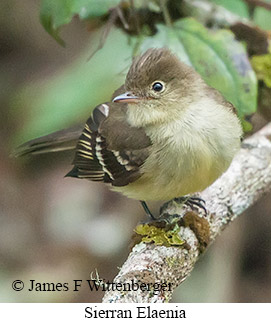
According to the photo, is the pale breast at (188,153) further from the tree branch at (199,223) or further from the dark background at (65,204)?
the dark background at (65,204)

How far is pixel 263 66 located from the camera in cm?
340

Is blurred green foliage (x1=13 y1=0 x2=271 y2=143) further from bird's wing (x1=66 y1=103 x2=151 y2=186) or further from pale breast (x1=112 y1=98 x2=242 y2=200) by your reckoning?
pale breast (x1=112 y1=98 x2=242 y2=200)

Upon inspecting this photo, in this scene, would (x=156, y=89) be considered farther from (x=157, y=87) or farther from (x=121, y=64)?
(x=121, y=64)

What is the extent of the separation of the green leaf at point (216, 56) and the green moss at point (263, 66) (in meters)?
0.24

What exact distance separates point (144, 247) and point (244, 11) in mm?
1411

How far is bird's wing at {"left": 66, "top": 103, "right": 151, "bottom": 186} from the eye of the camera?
261 cm

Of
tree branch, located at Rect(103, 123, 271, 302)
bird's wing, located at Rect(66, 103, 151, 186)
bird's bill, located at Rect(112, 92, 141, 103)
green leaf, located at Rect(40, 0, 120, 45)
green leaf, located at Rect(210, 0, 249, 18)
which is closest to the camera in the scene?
tree branch, located at Rect(103, 123, 271, 302)

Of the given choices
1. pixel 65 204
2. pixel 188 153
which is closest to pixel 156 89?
pixel 188 153

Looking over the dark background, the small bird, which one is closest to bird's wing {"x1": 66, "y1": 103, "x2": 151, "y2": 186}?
the small bird

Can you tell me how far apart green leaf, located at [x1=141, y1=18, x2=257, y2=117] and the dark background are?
8.7 inches

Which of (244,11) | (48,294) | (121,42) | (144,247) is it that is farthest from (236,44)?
(48,294)

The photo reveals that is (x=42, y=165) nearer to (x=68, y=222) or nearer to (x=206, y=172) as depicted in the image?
(x=68, y=222)

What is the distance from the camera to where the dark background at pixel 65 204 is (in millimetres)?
3139

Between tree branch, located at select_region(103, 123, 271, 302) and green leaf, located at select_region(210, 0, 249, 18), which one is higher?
green leaf, located at select_region(210, 0, 249, 18)
